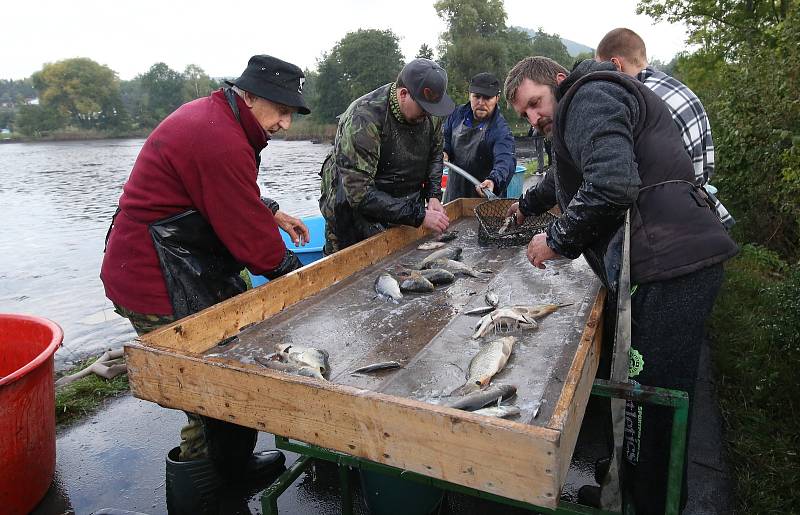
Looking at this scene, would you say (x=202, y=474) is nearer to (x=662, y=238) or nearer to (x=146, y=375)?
(x=146, y=375)

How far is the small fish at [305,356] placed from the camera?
7.72ft

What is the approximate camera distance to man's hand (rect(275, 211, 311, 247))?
3791 mm

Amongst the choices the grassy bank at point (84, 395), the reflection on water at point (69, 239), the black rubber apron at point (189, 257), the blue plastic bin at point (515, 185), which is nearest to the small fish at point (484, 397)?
the black rubber apron at point (189, 257)

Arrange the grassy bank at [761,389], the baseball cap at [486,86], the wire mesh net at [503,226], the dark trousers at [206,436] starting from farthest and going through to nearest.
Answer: the baseball cap at [486,86]
the wire mesh net at [503,226]
the grassy bank at [761,389]
the dark trousers at [206,436]

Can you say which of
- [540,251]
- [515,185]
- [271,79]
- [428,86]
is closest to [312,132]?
[515,185]

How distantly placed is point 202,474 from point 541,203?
124 inches

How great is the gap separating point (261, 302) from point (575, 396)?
5.78 ft

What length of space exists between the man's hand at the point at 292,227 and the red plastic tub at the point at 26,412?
153 centimetres

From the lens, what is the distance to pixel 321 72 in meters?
83.6

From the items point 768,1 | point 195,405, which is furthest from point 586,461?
point 768,1

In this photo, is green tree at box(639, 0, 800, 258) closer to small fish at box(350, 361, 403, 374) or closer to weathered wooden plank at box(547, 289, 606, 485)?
weathered wooden plank at box(547, 289, 606, 485)

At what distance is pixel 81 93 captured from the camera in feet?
307

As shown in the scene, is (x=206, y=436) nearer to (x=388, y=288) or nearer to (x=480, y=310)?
(x=388, y=288)

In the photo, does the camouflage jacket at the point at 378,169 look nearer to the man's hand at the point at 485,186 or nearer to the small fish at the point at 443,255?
the small fish at the point at 443,255
